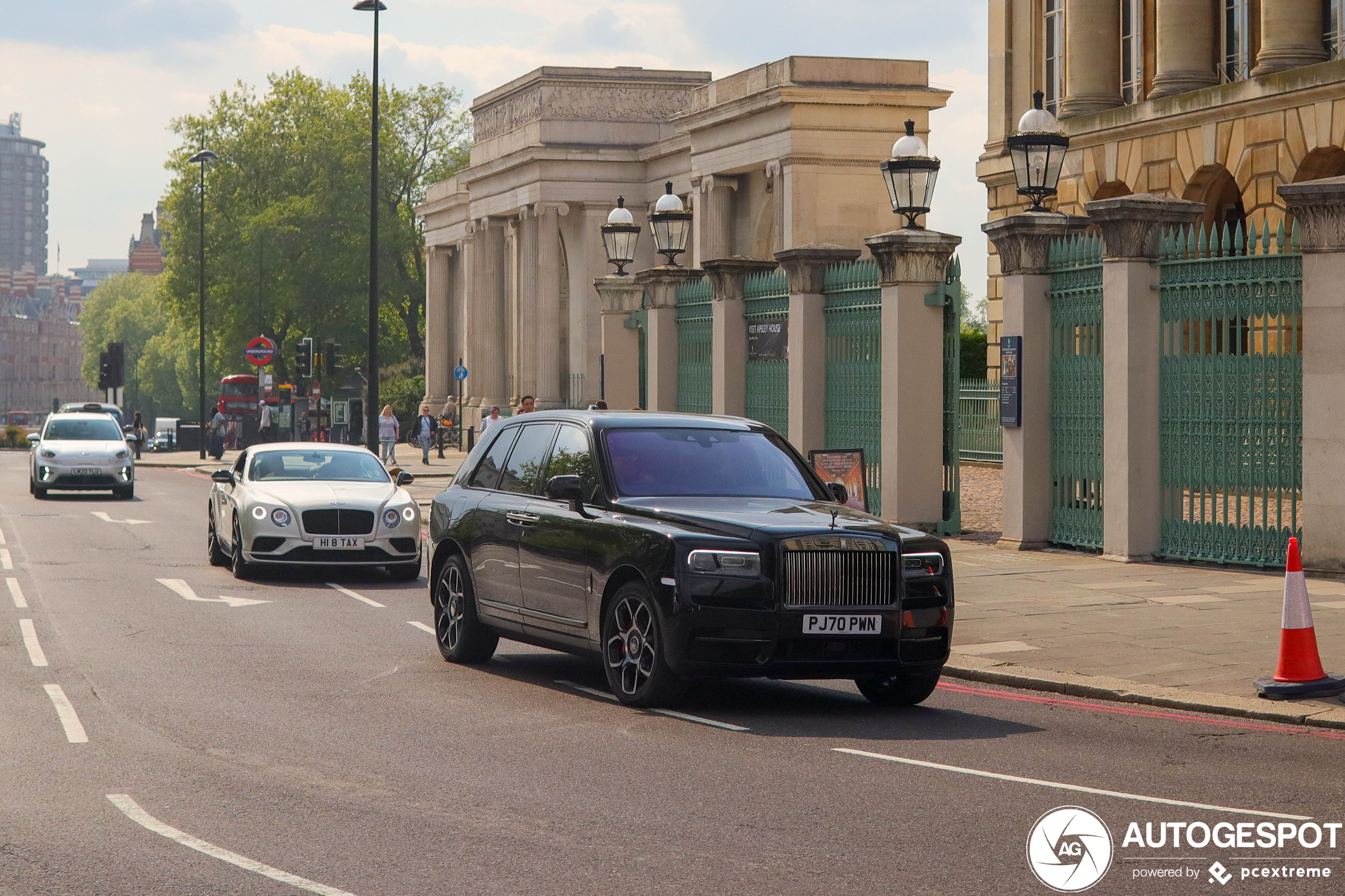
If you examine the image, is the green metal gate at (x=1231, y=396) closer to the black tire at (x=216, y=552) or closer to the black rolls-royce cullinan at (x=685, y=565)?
the black rolls-royce cullinan at (x=685, y=565)

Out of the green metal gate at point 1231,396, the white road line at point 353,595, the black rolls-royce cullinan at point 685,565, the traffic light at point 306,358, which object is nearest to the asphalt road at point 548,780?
the black rolls-royce cullinan at point 685,565

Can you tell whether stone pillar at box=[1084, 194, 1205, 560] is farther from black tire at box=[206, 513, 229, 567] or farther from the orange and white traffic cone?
black tire at box=[206, 513, 229, 567]

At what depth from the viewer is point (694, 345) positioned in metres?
26.7

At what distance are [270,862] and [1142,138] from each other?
2671cm

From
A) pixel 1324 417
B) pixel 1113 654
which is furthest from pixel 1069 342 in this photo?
pixel 1113 654

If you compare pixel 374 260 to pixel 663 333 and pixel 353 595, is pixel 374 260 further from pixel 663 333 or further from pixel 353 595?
pixel 353 595

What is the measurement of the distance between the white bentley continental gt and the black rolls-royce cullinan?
6.02 metres

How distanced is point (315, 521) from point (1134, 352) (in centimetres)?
819

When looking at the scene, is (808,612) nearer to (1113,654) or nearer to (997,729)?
(997,729)

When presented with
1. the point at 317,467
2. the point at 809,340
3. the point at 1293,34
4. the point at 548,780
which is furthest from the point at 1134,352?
the point at 1293,34

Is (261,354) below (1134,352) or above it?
above

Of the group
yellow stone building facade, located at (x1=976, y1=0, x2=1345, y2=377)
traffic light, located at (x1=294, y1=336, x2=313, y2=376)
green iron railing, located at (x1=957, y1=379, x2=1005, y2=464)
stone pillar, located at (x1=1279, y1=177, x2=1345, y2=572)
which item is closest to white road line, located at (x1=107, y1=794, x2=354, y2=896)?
stone pillar, located at (x1=1279, y1=177, x2=1345, y2=572)

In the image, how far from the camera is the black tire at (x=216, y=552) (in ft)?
65.2

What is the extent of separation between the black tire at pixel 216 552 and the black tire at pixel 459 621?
25.9 feet
